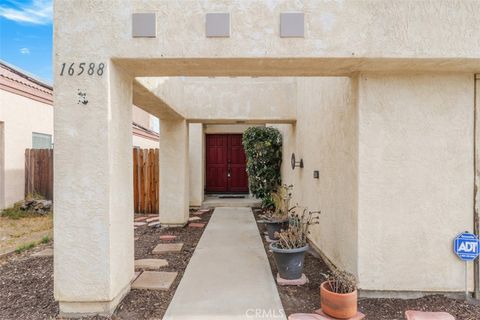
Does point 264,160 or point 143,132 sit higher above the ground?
point 143,132

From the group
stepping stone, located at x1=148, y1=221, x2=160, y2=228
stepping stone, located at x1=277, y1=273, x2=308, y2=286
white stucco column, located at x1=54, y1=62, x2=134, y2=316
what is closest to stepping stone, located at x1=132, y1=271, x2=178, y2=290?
white stucco column, located at x1=54, y1=62, x2=134, y2=316

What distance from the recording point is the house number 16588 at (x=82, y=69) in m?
3.54

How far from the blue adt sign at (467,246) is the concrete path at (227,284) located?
2382 mm

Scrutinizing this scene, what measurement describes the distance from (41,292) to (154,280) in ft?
4.90

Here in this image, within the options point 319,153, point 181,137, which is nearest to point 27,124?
point 181,137

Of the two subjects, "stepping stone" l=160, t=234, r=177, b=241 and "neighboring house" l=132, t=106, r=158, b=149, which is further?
"neighboring house" l=132, t=106, r=158, b=149

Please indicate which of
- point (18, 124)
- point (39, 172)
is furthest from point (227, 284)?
point (18, 124)

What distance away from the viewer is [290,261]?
4.52 meters

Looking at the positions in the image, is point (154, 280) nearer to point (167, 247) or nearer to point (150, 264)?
point (150, 264)

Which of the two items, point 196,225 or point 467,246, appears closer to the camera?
point 467,246

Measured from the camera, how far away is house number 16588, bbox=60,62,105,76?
3545mm

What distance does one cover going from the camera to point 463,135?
397 centimetres

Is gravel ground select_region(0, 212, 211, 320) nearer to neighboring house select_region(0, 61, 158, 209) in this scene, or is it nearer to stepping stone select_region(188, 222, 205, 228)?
stepping stone select_region(188, 222, 205, 228)

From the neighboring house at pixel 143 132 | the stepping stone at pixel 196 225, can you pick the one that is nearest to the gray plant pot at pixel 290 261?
the stepping stone at pixel 196 225
